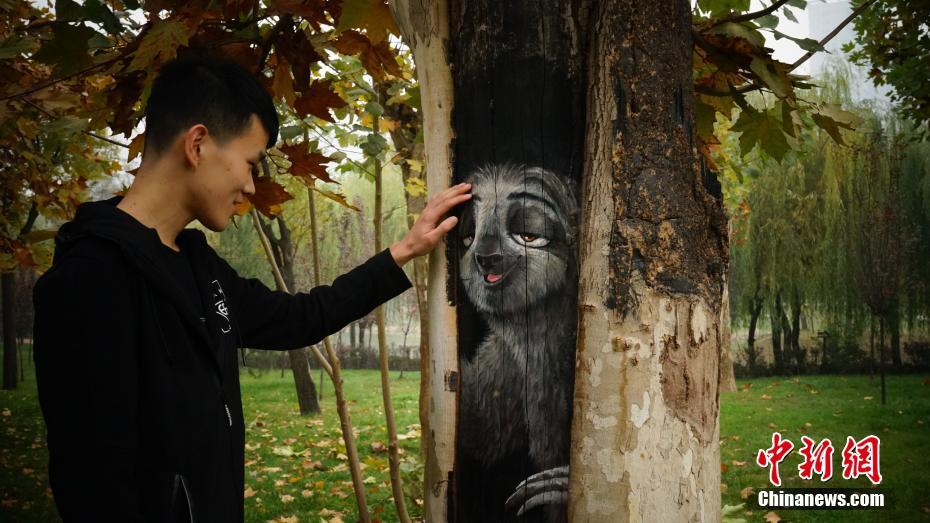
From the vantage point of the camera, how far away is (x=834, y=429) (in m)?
9.93

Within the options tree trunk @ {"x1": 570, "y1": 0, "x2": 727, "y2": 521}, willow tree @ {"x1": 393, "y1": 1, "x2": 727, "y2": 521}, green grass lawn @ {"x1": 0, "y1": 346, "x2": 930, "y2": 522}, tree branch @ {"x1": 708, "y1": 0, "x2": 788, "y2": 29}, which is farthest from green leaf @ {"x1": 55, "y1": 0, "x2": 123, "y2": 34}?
green grass lawn @ {"x1": 0, "y1": 346, "x2": 930, "y2": 522}

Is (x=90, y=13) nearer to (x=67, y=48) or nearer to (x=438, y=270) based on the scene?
(x=67, y=48)

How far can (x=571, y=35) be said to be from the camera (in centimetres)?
159

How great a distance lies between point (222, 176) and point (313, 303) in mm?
579

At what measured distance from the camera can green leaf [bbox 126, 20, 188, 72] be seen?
1755 mm

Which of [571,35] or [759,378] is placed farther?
[759,378]

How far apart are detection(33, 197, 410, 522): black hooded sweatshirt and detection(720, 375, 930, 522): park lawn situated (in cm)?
550

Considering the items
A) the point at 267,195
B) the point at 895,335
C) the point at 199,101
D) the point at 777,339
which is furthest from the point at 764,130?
the point at 777,339

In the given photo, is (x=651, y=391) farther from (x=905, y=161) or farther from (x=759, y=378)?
(x=759, y=378)

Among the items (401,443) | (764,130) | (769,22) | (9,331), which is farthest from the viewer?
(9,331)

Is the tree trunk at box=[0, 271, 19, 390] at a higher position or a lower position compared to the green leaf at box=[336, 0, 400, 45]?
lower

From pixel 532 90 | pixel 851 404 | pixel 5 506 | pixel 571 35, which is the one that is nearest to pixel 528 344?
pixel 532 90

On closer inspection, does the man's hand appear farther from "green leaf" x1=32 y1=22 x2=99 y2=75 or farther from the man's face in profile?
"green leaf" x1=32 y1=22 x2=99 y2=75

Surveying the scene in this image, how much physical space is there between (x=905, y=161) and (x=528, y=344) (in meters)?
15.1
